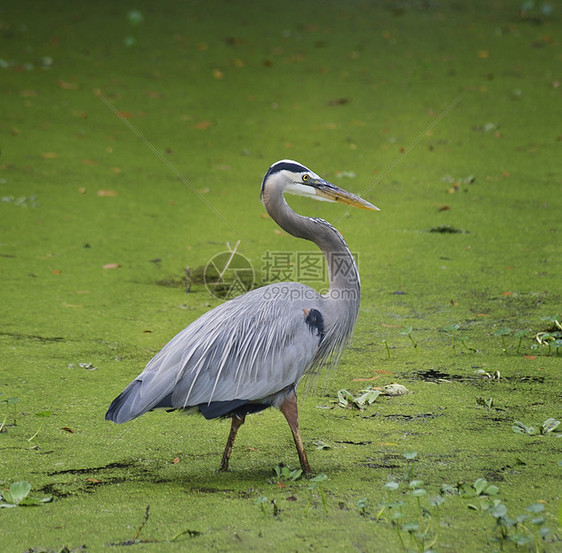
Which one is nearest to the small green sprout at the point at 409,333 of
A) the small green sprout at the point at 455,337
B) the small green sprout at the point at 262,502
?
the small green sprout at the point at 455,337

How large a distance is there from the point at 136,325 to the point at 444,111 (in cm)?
462

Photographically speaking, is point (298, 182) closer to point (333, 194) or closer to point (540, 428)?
point (333, 194)

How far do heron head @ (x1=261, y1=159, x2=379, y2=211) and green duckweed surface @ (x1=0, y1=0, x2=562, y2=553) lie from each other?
0.88 m

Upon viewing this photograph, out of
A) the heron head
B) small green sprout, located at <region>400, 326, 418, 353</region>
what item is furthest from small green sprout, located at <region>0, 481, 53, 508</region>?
small green sprout, located at <region>400, 326, 418, 353</region>

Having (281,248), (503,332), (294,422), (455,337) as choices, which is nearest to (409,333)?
(455,337)

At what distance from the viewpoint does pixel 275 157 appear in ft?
22.2

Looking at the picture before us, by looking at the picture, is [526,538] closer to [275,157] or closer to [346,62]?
[275,157]

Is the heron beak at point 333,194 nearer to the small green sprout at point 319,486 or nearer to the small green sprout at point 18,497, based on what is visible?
the small green sprout at point 319,486

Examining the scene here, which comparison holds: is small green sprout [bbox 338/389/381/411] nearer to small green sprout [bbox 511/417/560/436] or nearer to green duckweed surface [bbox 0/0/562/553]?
green duckweed surface [bbox 0/0/562/553]

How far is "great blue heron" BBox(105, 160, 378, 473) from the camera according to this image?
2.70m

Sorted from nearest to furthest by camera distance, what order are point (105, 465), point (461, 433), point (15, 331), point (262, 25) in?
point (105, 465), point (461, 433), point (15, 331), point (262, 25)

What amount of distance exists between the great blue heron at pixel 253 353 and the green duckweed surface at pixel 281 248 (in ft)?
0.83

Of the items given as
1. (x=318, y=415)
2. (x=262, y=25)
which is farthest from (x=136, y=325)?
(x=262, y=25)

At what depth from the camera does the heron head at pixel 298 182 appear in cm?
309
